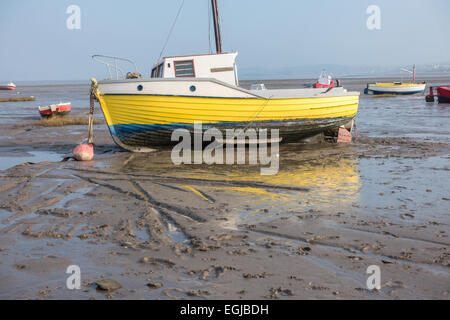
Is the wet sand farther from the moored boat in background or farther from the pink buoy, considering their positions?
the moored boat in background

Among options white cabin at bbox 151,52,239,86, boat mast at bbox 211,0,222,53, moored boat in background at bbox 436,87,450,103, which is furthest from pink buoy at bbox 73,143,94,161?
moored boat in background at bbox 436,87,450,103

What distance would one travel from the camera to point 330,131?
13648mm

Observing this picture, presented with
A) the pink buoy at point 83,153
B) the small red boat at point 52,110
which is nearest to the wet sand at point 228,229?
the pink buoy at point 83,153

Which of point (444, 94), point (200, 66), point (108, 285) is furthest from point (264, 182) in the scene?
point (444, 94)

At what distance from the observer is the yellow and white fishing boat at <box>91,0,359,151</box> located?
35.4 feet

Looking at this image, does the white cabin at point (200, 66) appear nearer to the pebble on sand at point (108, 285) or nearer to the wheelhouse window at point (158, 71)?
the wheelhouse window at point (158, 71)

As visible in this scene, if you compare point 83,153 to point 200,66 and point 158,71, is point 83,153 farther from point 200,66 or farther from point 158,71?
point 200,66

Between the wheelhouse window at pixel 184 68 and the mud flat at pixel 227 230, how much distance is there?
3.28 meters

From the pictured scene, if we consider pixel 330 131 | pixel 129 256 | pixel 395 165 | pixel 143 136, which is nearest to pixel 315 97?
pixel 330 131

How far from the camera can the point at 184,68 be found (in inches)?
487

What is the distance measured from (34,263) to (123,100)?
263 inches

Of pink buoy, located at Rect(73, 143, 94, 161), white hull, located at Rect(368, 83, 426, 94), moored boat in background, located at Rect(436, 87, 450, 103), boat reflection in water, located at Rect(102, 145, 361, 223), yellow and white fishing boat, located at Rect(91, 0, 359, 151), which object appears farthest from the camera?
white hull, located at Rect(368, 83, 426, 94)

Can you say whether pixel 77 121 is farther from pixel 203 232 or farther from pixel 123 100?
pixel 203 232

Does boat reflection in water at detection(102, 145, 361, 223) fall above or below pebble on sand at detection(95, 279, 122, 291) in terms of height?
above
